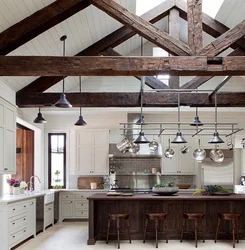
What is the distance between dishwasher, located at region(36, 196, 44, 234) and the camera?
8.37 meters

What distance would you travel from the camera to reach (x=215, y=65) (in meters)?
5.18

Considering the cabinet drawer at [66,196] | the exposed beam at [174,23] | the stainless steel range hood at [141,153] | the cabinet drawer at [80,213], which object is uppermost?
the exposed beam at [174,23]

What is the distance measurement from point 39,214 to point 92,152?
283 centimetres

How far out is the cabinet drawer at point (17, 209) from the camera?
21.8 ft

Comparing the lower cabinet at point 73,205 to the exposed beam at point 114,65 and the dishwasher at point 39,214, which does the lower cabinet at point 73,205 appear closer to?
the dishwasher at point 39,214

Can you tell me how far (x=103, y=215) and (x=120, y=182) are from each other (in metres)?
3.20

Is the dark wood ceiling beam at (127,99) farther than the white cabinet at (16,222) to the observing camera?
Yes

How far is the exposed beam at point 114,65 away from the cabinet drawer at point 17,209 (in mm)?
2611

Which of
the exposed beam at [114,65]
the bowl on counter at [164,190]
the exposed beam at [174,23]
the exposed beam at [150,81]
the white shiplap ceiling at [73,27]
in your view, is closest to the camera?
the exposed beam at [114,65]

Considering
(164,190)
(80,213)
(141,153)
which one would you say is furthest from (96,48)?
(80,213)

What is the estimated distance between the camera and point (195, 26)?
17.7ft

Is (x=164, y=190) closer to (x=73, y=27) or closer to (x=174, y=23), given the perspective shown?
(x=174, y=23)

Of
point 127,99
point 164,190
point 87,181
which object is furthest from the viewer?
point 87,181

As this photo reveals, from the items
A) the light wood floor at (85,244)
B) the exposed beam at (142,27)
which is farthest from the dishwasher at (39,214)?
the exposed beam at (142,27)
